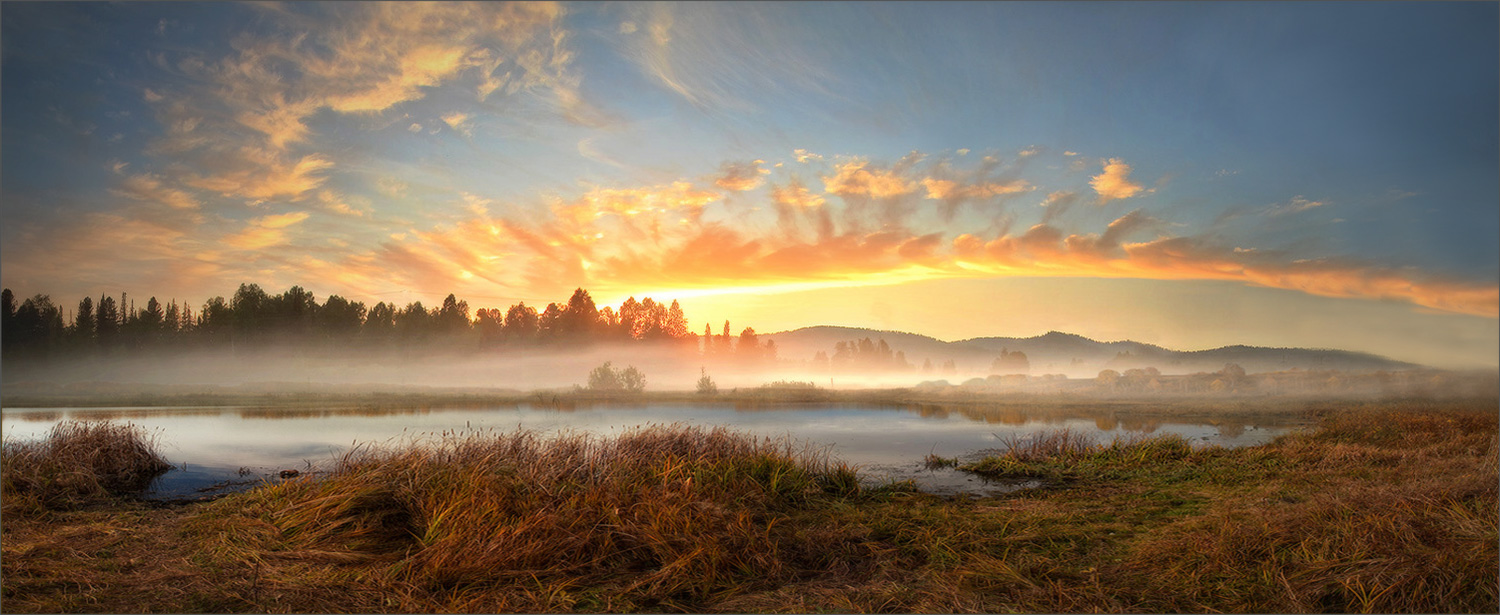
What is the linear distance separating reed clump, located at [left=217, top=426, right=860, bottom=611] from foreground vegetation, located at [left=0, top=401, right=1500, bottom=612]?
3 cm

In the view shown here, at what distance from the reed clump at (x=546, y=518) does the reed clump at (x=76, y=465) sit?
434 centimetres

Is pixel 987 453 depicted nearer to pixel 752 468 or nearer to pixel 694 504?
pixel 752 468

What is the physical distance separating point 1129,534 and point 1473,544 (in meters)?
3.01

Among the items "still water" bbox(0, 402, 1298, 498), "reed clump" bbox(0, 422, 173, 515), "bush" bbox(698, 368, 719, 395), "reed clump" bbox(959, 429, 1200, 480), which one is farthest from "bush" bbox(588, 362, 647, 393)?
"reed clump" bbox(959, 429, 1200, 480)

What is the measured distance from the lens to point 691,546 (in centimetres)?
662

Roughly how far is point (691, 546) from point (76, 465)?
11672mm

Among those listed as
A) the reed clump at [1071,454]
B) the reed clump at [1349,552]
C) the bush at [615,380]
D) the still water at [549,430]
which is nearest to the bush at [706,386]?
the bush at [615,380]

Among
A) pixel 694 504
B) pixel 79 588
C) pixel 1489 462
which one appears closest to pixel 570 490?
pixel 694 504

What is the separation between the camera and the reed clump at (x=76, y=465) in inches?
396

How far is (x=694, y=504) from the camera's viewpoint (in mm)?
A: 7363

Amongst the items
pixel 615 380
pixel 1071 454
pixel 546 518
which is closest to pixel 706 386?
pixel 615 380

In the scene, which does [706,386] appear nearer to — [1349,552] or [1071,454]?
[1071,454]

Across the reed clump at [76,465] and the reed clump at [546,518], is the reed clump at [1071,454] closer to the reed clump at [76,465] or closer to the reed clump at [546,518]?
the reed clump at [546,518]

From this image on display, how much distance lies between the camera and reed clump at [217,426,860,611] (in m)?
6.16
